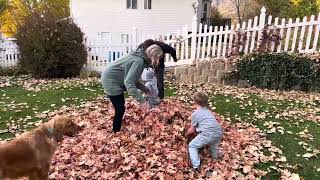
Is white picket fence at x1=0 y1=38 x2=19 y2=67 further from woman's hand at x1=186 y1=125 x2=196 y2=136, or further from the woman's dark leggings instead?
woman's hand at x1=186 y1=125 x2=196 y2=136

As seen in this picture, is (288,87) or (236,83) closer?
(288,87)

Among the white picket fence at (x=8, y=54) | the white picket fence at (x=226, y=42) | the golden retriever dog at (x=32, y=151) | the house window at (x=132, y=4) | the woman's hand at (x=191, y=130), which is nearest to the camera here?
the golden retriever dog at (x=32, y=151)

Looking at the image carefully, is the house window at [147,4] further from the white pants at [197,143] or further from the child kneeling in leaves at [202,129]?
the white pants at [197,143]

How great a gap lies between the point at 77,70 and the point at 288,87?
750 cm

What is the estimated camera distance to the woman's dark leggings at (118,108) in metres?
6.01

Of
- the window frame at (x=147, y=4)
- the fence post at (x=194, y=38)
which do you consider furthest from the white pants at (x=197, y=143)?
the window frame at (x=147, y=4)

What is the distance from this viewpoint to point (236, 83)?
516 inches

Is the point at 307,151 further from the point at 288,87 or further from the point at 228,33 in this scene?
the point at 228,33

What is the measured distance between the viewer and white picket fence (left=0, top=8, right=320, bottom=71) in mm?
12648

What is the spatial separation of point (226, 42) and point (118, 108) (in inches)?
315

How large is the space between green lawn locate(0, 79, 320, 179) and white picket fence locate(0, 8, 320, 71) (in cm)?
244

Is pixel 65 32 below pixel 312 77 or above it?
above

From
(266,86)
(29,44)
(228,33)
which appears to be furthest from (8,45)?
(266,86)

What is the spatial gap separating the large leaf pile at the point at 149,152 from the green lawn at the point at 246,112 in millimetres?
417
